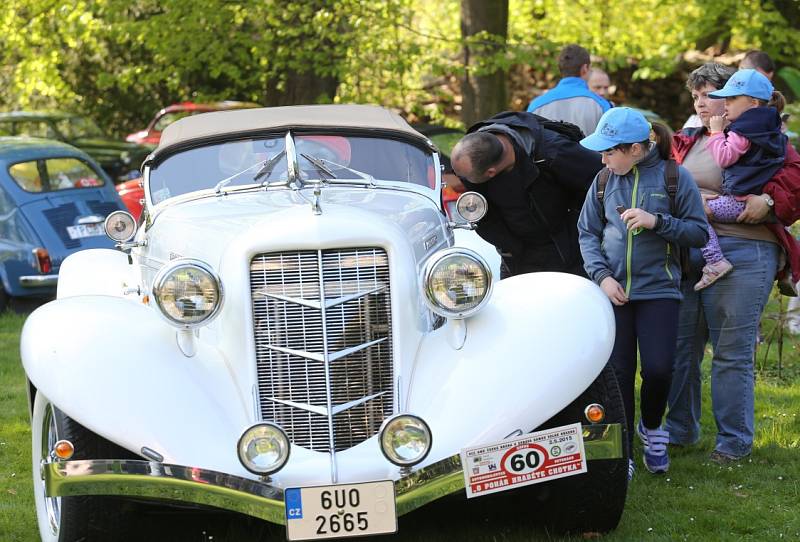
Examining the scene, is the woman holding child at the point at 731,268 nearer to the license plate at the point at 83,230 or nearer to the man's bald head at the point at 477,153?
the man's bald head at the point at 477,153

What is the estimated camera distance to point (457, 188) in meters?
7.48

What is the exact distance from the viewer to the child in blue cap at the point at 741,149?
19.0 feet

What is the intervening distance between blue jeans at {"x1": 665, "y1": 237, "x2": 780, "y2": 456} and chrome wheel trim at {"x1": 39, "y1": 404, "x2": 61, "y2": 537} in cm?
308

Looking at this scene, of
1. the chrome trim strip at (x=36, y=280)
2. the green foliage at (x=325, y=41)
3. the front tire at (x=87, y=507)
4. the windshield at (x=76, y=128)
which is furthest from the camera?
the windshield at (x=76, y=128)

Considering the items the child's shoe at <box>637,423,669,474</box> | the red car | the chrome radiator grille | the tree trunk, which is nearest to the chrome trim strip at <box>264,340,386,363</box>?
the chrome radiator grille

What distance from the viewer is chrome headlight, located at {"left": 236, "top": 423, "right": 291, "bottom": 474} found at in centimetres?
434

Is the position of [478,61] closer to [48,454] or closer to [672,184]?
[672,184]

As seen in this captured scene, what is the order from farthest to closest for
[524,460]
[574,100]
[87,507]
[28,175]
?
[28,175] < [574,100] < [87,507] < [524,460]

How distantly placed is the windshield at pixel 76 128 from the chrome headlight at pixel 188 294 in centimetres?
1608

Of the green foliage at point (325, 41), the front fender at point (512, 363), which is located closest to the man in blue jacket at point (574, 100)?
the front fender at point (512, 363)

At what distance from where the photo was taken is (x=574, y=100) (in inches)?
312

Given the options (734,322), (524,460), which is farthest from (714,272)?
(524,460)

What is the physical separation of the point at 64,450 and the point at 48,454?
24.6 inches

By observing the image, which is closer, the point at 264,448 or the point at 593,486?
the point at 264,448
